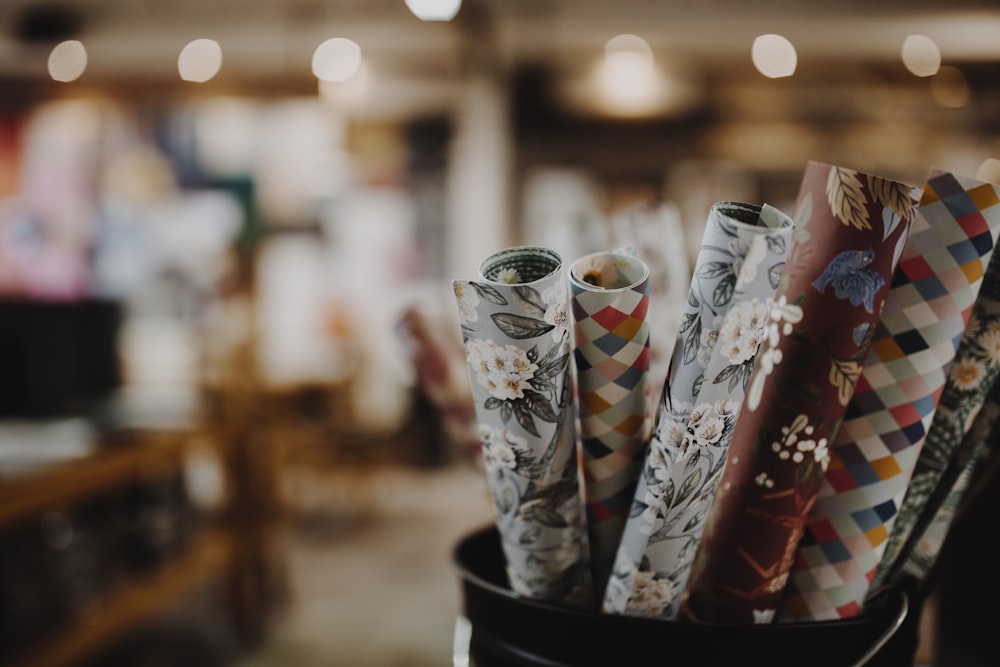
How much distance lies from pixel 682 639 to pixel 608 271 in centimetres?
18

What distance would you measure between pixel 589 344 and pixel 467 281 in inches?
2.9

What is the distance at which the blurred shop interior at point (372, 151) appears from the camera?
4.89 m

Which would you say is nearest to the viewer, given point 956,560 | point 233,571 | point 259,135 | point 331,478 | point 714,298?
point 714,298

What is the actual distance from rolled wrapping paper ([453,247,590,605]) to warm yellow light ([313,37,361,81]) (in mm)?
5160

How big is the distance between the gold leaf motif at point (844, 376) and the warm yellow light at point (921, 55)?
603 cm

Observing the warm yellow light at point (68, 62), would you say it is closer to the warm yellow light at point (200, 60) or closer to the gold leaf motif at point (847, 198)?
the warm yellow light at point (200, 60)

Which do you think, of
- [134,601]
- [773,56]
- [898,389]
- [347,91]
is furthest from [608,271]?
[773,56]

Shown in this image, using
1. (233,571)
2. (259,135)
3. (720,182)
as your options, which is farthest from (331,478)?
(720,182)

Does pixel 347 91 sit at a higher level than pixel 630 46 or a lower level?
lower

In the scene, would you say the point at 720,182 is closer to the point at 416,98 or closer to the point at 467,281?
the point at 416,98

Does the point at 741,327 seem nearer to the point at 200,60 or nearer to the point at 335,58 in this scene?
the point at 335,58

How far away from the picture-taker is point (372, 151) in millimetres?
6406

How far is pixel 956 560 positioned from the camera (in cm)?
66

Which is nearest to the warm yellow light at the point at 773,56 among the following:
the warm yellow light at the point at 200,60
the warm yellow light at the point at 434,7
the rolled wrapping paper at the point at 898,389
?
the warm yellow light at the point at 434,7
